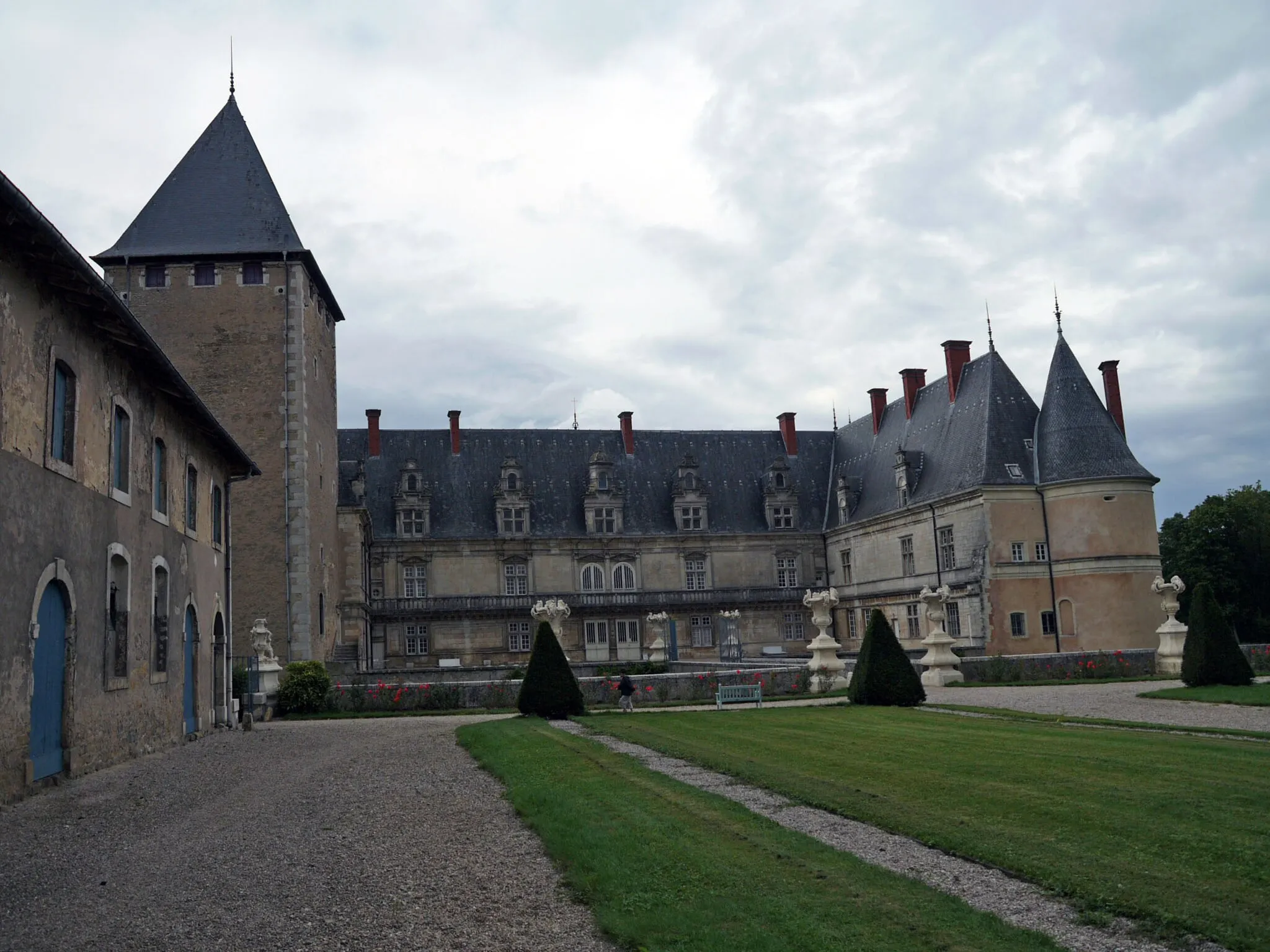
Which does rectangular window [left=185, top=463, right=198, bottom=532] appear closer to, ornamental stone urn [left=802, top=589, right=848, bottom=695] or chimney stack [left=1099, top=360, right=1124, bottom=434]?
ornamental stone urn [left=802, top=589, right=848, bottom=695]

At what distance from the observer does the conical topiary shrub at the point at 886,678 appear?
2036 cm

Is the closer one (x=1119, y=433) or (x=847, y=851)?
(x=847, y=851)

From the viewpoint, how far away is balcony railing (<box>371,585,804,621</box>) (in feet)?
139

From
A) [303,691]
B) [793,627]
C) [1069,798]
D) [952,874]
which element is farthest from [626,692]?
[793,627]

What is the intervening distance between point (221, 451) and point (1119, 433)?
90.7 feet

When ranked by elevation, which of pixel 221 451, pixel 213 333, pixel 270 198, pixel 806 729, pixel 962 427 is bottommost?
pixel 806 729

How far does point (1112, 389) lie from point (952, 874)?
3639 cm

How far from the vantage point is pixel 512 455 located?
1822 inches

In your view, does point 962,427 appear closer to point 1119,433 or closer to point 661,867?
point 1119,433

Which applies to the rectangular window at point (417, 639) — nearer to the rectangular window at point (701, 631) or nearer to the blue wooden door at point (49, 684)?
the rectangular window at point (701, 631)

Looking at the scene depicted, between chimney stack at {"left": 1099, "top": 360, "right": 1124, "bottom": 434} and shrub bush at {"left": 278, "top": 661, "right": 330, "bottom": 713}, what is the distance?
2805cm

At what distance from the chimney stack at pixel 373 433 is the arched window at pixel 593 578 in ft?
31.9

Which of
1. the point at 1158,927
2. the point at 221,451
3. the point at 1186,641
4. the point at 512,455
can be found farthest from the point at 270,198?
the point at 1158,927

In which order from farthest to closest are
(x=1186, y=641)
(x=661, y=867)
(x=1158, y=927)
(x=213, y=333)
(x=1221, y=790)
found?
(x=213, y=333) < (x=1186, y=641) < (x=1221, y=790) < (x=661, y=867) < (x=1158, y=927)
